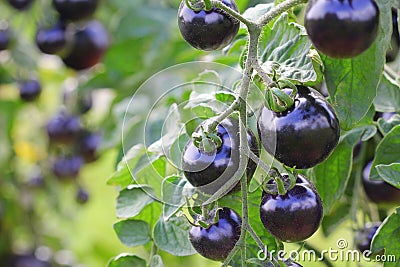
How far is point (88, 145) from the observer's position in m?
1.41

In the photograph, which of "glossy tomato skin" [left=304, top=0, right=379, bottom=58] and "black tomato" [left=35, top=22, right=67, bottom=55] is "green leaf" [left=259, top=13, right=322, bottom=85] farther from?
A: "black tomato" [left=35, top=22, right=67, bottom=55]

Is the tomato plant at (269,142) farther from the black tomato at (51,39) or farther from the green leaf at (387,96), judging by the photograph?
the black tomato at (51,39)

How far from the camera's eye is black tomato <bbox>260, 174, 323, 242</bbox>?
470 mm

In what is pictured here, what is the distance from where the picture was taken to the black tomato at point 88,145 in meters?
1.40

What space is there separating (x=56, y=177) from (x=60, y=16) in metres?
0.39

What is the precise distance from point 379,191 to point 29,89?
880mm

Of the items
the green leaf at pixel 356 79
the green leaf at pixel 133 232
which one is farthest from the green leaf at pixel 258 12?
the green leaf at pixel 133 232

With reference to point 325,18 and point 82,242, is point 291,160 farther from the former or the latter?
point 82,242

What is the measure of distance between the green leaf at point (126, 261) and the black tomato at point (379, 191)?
9.2 inches

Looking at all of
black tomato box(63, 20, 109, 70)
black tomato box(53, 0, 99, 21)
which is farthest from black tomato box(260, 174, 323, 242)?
black tomato box(63, 20, 109, 70)

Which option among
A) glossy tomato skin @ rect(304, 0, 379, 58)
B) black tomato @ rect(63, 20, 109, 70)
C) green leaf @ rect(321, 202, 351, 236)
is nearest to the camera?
glossy tomato skin @ rect(304, 0, 379, 58)

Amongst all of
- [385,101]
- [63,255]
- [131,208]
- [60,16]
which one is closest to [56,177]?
[63,255]

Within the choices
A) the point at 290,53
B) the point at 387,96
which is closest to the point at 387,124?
the point at 387,96

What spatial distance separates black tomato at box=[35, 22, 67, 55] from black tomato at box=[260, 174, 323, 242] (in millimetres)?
786
